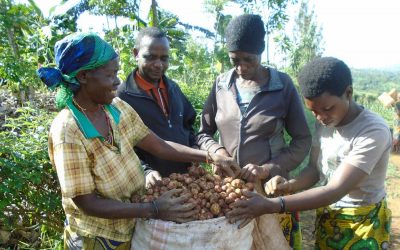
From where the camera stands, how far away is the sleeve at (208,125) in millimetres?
2487

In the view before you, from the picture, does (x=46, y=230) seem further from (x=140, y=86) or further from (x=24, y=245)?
(x=140, y=86)

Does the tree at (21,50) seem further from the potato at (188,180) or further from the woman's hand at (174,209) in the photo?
the woman's hand at (174,209)

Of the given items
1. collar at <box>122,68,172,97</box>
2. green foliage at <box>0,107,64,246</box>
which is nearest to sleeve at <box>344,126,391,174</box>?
collar at <box>122,68,172,97</box>

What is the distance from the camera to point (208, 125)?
8.55 ft

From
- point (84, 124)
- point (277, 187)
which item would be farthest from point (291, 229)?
Answer: point (84, 124)

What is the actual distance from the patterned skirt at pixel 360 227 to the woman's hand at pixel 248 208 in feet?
1.44

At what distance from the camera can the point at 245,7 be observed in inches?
363

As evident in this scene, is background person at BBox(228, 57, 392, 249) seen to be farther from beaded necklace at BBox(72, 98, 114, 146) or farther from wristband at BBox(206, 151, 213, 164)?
beaded necklace at BBox(72, 98, 114, 146)

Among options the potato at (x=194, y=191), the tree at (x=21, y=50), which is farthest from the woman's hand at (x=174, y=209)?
the tree at (x=21, y=50)

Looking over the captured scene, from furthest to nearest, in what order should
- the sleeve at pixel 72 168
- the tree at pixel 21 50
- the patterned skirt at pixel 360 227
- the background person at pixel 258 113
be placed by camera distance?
the tree at pixel 21 50 < the background person at pixel 258 113 < the patterned skirt at pixel 360 227 < the sleeve at pixel 72 168

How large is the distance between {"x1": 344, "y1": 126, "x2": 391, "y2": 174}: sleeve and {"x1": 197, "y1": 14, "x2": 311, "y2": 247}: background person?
58 centimetres

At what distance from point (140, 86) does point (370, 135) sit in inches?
57.8

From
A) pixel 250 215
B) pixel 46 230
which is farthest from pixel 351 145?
pixel 46 230

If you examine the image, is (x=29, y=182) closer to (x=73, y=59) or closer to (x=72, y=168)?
(x=72, y=168)
